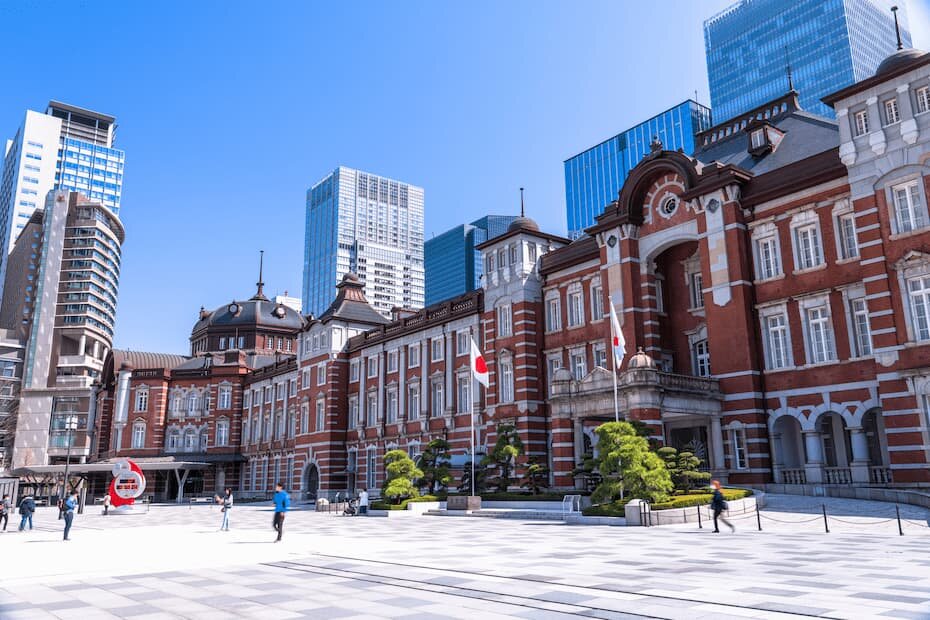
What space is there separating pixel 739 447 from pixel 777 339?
16.4 feet

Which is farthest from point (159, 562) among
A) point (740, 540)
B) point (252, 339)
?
point (252, 339)

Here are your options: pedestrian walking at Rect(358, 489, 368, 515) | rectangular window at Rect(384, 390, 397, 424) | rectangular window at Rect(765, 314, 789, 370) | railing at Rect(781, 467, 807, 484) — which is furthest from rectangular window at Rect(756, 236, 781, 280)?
rectangular window at Rect(384, 390, 397, 424)

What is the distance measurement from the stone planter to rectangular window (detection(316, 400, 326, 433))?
26001 millimetres

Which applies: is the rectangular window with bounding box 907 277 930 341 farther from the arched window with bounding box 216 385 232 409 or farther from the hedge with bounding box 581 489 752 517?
the arched window with bounding box 216 385 232 409

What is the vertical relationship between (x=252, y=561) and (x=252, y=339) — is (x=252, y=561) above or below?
below

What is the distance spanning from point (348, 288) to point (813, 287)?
1675 inches

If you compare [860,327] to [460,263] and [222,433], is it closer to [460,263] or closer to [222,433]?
[222,433]

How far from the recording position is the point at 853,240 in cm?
2967

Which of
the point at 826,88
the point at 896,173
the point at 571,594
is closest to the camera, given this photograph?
the point at 571,594

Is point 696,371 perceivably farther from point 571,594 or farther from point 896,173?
point 571,594

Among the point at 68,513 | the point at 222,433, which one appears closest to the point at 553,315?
the point at 68,513

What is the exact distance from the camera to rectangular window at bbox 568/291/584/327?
41.1 m

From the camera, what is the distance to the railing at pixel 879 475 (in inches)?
1074

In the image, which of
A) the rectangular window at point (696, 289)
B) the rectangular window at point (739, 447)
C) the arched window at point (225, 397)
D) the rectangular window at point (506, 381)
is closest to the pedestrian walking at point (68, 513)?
the rectangular window at point (506, 381)
